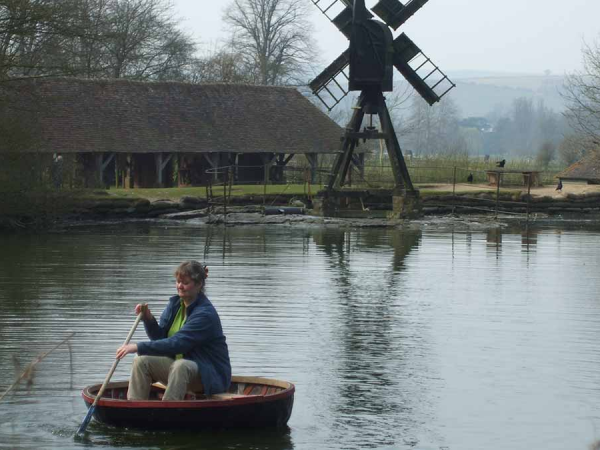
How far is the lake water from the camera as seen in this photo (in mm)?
11984

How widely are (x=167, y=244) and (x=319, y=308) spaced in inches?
496

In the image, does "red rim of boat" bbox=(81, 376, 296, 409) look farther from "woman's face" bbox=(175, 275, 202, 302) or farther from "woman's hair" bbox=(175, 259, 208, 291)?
"woman's hair" bbox=(175, 259, 208, 291)

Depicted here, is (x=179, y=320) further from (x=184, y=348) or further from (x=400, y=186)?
(x=400, y=186)

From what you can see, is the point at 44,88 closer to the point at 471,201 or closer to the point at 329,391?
the point at 471,201

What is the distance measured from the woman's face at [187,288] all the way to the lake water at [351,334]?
1360mm

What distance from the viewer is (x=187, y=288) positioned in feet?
37.0

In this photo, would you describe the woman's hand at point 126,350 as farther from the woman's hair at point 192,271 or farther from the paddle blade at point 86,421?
the woman's hair at point 192,271

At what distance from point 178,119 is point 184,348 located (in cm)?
4356

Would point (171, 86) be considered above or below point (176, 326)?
above

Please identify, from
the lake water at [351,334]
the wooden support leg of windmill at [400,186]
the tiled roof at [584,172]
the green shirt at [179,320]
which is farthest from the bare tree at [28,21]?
the tiled roof at [584,172]

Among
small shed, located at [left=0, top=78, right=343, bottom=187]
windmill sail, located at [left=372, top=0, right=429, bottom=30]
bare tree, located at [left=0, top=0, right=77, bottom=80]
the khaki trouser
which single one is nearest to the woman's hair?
the khaki trouser

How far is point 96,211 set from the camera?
40719 millimetres

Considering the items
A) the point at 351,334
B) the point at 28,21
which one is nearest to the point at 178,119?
the point at 28,21

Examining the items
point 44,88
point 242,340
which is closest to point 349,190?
point 44,88
